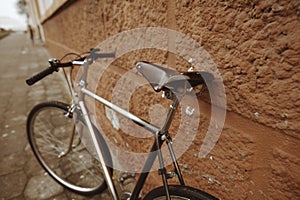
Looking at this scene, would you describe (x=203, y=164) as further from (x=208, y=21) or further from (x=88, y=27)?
(x=88, y=27)

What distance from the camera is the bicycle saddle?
1.93 ft

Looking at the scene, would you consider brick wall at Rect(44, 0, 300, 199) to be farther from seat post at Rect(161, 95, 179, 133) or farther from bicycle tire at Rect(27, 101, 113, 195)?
bicycle tire at Rect(27, 101, 113, 195)

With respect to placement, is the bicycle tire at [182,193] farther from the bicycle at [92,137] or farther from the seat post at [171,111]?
the seat post at [171,111]

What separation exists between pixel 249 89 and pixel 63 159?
1.89 m

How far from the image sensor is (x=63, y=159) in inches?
77.4

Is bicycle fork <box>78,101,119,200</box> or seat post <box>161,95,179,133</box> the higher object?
seat post <box>161,95,179,133</box>

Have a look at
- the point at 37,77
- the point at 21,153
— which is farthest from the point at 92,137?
the point at 21,153

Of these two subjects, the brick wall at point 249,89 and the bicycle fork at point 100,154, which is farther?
the bicycle fork at point 100,154

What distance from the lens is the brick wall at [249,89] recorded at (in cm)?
53

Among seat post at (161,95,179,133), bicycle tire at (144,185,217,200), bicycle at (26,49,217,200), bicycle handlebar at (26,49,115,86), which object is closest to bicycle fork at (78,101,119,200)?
bicycle at (26,49,217,200)

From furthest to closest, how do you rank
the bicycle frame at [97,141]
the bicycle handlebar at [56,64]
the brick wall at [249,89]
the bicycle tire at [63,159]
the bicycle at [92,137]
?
the bicycle tire at [63,159]
the bicycle handlebar at [56,64]
the bicycle frame at [97,141]
the bicycle at [92,137]
the brick wall at [249,89]

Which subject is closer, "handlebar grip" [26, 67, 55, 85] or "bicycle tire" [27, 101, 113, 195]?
"handlebar grip" [26, 67, 55, 85]

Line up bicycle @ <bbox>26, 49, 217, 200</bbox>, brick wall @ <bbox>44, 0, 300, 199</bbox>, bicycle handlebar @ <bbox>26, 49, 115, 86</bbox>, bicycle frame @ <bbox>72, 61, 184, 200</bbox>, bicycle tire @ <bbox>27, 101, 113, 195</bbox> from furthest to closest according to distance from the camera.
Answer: bicycle tire @ <bbox>27, 101, 113, 195</bbox>, bicycle handlebar @ <bbox>26, 49, 115, 86</bbox>, bicycle frame @ <bbox>72, 61, 184, 200</bbox>, bicycle @ <bbox>26, 49, 217, 200</bbox>, brick wall @ <bbox>44, 0, 300, 199</bbox>

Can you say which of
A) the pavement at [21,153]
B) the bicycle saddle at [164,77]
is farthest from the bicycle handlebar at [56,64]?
the pavement at [21,153]
